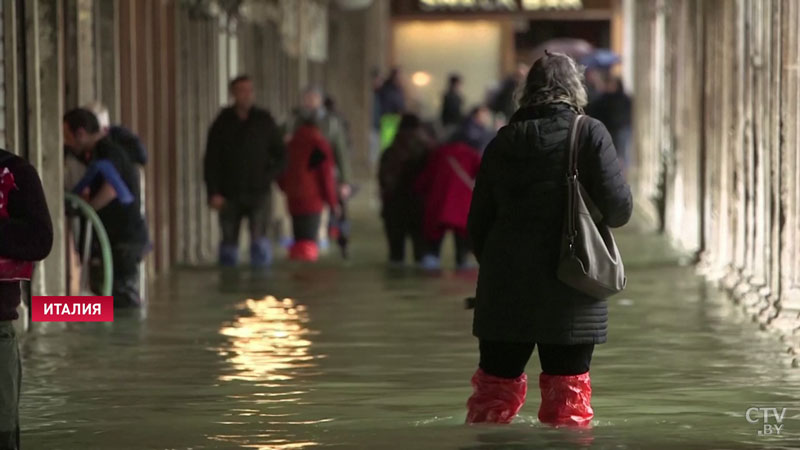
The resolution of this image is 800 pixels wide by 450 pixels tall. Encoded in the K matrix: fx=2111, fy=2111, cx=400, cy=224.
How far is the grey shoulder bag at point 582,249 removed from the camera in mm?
9180

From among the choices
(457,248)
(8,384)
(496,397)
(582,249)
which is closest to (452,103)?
(457,248)

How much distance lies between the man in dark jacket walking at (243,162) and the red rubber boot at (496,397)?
10096mm

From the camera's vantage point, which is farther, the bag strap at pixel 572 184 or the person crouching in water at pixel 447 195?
the person crouching in water at pixel 447 195

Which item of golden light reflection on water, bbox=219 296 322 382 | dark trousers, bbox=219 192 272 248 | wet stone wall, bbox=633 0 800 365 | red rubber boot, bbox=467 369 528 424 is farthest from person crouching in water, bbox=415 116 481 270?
red rubber boot, bbox=467 369 528 424

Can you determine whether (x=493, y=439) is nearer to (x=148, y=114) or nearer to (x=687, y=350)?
(x=687, y=350)

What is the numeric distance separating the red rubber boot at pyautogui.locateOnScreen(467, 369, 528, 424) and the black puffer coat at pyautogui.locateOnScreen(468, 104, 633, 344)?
0.26 metres

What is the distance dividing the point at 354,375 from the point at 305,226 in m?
9.03

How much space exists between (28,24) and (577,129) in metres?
6.10

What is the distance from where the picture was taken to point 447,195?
19562mm

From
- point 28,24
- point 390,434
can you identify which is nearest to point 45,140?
point 28,24

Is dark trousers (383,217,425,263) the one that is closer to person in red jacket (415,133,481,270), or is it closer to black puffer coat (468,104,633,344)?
person in red jacket (415,133,481,270)

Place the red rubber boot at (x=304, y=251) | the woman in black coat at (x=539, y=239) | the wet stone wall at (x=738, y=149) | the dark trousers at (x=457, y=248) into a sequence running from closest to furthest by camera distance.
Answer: the woman in black coat at (x=539, y=239), the wet stone wall at (x=738, y=149), the dark trousers at (x=457, y=248), the red rubber boot at (x=304, y=251)

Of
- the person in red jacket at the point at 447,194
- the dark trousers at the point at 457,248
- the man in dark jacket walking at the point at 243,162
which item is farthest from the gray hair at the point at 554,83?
the dark trousers at the point at 457,248

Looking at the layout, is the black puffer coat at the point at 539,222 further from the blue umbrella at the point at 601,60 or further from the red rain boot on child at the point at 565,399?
the blue umbrella at the point at 601,60
